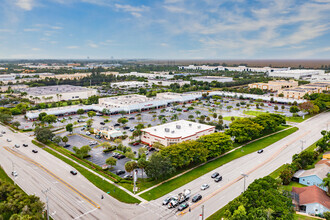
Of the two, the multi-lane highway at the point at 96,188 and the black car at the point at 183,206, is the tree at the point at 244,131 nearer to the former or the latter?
the multi-lane highway at the point at 96,188

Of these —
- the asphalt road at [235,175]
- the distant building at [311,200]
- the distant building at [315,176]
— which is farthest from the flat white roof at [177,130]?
the distant building at [311,200]

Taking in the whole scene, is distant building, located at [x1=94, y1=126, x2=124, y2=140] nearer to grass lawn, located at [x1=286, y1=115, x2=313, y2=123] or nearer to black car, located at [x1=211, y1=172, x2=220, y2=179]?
black car, located at [x1=211, y1=172, x2=220, y2=179]

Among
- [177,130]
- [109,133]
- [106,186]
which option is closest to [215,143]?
[177,130]

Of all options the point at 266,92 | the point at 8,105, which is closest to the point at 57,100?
the point at 8,105

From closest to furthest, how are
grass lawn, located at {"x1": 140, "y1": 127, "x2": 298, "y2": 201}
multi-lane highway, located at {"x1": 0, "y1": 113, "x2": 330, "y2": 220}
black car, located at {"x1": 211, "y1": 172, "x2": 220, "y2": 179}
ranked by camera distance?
multi-lane highway, located at {"x1": 0, "y1": 113, "x2": 330, "y2": 220} → grass lawn, located at {"x1": 140, "y1": 127, "x2": 298, "y2": 201} → black car, located at {"x1": 211, "y1": 172, "x2": 220, "y2": 179}

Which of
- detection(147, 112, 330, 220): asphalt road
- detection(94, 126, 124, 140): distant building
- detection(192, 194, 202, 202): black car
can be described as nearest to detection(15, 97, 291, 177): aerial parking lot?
detection(94, 126, 124, 140): distant building

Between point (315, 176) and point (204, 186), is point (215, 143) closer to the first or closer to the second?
point (204, 186)
